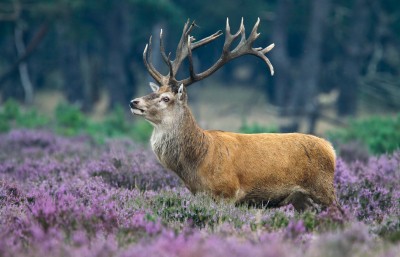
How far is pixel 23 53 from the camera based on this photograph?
1033 inches

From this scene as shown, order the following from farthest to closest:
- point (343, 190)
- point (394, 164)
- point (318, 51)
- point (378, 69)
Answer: point (378, 69) < point (318, 51) < point (394, 164) < point (343, 190)

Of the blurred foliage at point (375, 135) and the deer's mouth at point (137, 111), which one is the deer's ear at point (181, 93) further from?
the blurred foliage at point (375, 135)

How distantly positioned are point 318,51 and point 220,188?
20.1 meters

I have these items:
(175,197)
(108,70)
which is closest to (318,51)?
(108,70)

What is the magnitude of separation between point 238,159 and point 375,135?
388 inches

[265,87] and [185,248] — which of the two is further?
[265,87]

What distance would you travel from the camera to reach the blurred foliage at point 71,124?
17.3 metres

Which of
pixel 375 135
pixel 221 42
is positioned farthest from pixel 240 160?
pixel 221 42

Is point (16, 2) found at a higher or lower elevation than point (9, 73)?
higher

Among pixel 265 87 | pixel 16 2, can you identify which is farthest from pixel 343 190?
pixel 265 87

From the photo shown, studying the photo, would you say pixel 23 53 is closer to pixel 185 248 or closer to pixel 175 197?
pixel 175 197

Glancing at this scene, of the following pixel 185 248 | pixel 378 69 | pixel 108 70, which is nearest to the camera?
pixel 185 248

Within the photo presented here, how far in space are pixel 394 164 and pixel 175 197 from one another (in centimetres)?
447

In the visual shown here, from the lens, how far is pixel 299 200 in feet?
24.0
